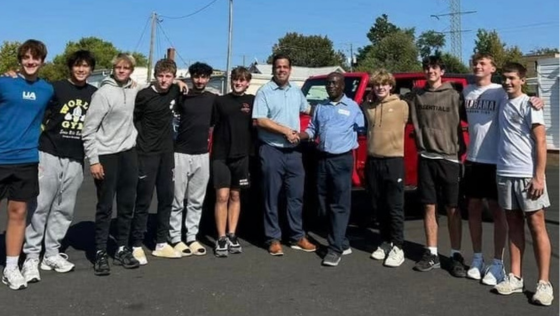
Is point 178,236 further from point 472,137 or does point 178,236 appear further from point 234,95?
point 472,137

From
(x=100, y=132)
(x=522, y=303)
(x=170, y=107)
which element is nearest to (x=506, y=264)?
(x=522, y=303)

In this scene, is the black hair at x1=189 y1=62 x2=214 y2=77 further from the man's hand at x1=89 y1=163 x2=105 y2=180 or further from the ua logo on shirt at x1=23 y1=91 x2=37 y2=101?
the ua logo on shirt at x1=23 y1=91 x2=37 y2=101

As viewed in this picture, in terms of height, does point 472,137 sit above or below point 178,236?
above

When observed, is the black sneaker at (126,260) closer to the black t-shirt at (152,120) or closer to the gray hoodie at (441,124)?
the black t-shirt at (152,120)

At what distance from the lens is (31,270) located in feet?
16.5

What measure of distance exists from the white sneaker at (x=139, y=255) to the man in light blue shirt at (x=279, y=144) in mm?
1270

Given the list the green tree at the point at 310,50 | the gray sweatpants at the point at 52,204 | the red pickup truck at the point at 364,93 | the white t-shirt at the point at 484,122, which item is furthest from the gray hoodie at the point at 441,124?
the green tree at the point at 310,50

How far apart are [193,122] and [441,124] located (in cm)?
235

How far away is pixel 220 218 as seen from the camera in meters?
6.10

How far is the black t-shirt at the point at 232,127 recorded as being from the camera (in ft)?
19.6

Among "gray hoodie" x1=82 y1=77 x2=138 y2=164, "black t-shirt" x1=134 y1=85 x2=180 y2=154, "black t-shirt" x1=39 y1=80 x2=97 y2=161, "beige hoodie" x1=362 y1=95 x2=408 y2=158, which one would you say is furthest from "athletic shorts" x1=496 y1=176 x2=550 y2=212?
"black t-shirt" x1=39 y1=80 x2=97 y2=161

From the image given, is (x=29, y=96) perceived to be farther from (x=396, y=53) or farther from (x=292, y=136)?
(x=396, y=53)

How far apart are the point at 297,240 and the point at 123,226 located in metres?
1.82

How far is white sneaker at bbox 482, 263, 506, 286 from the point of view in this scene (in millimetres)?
5039
